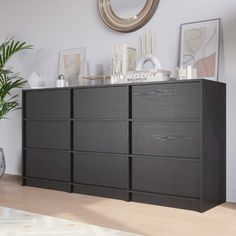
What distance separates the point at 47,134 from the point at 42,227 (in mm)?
1552

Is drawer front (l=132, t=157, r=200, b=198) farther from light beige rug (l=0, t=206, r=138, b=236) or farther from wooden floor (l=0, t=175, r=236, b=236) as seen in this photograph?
light beige rug (l=0, t=206, r=138, b=236)

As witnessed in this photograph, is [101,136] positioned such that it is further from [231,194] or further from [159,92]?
[231,194]

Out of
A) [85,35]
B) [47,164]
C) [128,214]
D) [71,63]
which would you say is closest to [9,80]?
[71,63]

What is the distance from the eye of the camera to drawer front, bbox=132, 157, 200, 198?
333 centimetres

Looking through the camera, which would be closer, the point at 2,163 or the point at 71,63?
the point at 71,63

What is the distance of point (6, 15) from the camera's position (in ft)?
17.3

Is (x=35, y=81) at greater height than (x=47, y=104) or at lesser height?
greater

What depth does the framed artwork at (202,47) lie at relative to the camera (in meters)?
3.62

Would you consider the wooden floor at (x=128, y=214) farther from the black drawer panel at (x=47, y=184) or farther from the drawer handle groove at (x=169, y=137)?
the drawer handle groove at (x=169, y=137)

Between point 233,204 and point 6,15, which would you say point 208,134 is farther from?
point 6,15

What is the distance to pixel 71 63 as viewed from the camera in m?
4.57

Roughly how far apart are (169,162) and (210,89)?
65 cm

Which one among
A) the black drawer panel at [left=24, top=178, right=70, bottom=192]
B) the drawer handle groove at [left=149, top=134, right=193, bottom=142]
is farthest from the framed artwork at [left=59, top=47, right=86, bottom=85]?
the drawer handle groove at [left=149, top=134, right=193, bottom=142]

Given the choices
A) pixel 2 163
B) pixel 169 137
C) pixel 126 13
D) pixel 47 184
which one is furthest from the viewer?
pixel 2 163
